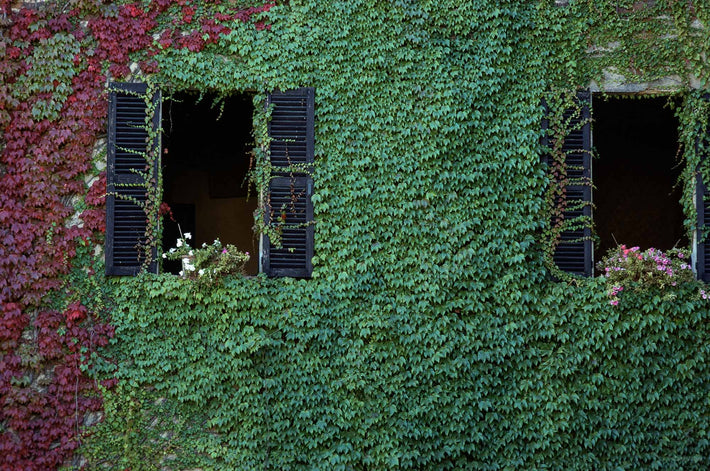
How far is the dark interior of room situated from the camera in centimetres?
1057

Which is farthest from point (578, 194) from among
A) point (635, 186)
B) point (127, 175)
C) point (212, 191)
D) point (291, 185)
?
point (212, 191)

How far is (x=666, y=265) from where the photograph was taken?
22.0 feet

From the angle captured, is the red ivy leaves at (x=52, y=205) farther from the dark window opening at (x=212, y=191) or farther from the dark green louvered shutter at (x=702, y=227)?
the dark green louvered shutter at (x=702, y=227)

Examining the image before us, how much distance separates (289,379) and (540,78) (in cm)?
390

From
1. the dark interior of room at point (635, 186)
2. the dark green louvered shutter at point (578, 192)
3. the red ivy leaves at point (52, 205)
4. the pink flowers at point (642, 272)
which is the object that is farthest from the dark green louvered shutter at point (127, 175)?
the dark interior of room at point (635, 186)

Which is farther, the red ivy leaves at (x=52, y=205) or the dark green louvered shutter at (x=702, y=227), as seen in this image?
the dark green louvered shutter at (x=702, y=227)

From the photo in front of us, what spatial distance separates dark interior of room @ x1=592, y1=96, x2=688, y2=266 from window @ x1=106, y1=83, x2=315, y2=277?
5.48 meters

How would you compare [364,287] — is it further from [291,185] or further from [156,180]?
[156,180]

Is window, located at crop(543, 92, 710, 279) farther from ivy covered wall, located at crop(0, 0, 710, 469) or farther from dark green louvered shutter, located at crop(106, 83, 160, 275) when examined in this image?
dark green louvered shutter, located at crop(106, 83, 160, 275)

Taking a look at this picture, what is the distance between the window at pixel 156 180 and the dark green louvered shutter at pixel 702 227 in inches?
152

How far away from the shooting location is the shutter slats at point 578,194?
7004mm

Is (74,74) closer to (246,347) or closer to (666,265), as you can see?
(246,347)

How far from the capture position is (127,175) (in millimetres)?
6855

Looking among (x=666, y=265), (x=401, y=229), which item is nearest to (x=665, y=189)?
(x=666, y=265)
